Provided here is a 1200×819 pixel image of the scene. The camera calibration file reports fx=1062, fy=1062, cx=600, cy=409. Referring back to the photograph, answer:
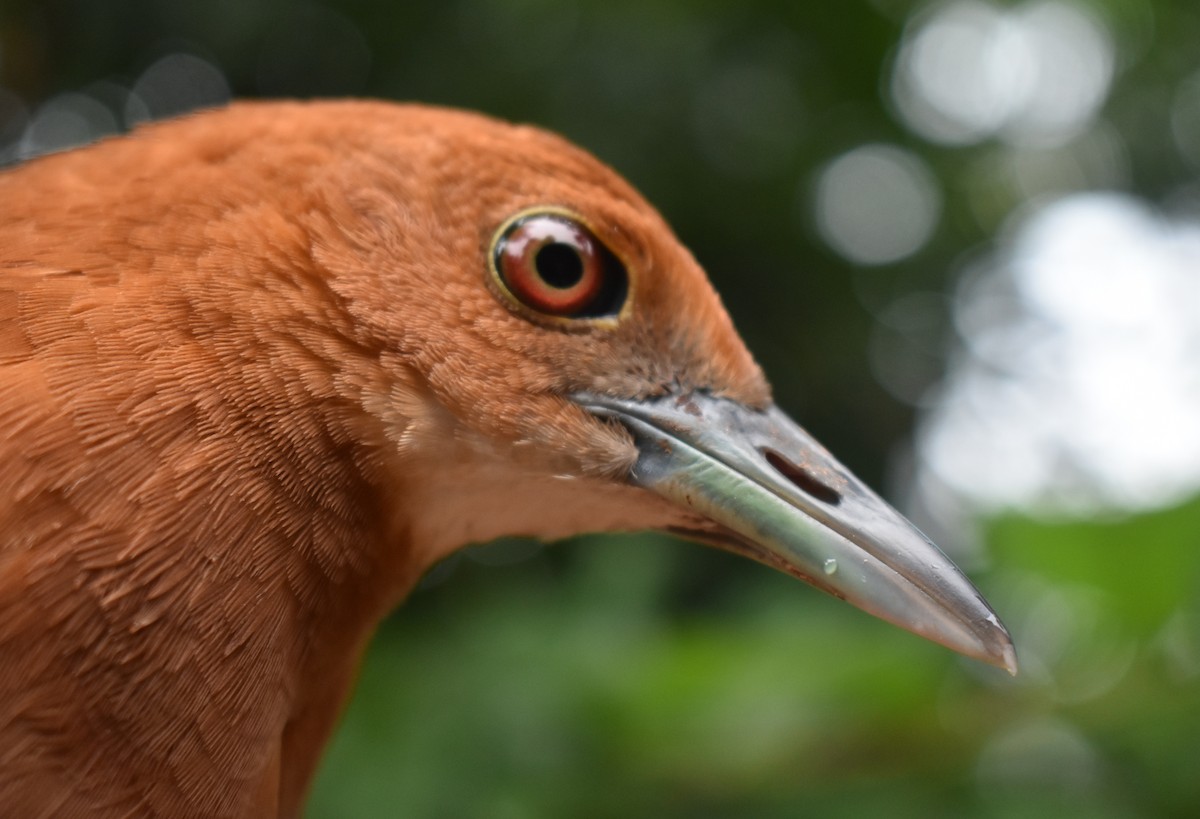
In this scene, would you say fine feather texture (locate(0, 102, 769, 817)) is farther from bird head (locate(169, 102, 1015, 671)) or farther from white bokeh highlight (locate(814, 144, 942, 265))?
white bokeh highlight (locate(814, 144, 942, 265))

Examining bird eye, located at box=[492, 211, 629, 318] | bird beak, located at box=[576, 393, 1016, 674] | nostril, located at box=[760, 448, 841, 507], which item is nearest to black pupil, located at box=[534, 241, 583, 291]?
bird eye, located at box=[492, 211, 629, 318]

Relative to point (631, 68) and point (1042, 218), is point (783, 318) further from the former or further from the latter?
point (1042, 218)

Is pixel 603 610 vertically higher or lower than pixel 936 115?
lower

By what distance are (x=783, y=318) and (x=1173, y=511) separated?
205 centimetres

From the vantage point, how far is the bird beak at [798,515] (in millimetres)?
1350

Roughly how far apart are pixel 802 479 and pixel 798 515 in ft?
Result: 0.30

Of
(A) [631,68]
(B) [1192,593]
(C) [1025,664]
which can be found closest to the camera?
(B) [1192,593]

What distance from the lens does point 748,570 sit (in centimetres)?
393

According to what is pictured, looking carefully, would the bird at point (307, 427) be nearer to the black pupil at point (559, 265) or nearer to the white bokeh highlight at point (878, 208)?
the black pupil at point (559, 265)

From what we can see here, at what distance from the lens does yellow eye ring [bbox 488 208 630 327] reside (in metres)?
1.37

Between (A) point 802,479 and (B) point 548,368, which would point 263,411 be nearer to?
(B) point 548,368

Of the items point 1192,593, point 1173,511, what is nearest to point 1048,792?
point 1192,593

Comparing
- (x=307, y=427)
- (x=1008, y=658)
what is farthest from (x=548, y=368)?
(x=1008, y=658)

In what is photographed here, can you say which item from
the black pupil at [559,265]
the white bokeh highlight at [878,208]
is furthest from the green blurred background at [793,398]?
the black pupil at [559,265]
